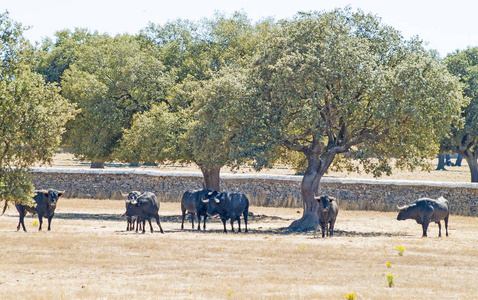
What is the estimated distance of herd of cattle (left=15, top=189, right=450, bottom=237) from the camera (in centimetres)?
2619

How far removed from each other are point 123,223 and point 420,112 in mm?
14765

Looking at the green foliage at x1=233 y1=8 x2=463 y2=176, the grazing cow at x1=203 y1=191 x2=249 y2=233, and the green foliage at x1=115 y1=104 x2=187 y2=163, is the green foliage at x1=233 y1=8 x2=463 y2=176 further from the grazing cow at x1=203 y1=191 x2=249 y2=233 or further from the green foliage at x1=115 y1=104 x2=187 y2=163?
the green foliage at x1=115 y1=104 x2=187 y2=163

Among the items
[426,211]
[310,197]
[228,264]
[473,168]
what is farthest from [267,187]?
[228,264]

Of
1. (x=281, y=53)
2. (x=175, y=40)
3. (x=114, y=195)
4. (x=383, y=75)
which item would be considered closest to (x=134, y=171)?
(x=114, y=195)

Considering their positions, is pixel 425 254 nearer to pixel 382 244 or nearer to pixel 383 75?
pixel 382 244

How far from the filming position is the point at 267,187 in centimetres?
4406

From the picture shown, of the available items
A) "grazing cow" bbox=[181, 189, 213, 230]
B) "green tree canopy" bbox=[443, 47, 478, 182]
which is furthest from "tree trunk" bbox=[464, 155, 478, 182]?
"grazing cow" bbox=[181, 189, 213, 230]

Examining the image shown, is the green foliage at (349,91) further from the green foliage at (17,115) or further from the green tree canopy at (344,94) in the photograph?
the green foliage at (17,115)

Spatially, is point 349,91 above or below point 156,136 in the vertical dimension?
above

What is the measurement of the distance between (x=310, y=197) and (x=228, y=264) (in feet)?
43.1

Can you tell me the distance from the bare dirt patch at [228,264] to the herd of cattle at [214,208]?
722mm

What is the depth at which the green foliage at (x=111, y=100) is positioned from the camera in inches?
1453

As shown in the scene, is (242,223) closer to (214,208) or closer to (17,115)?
(214,208)

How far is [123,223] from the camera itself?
31.7 m
